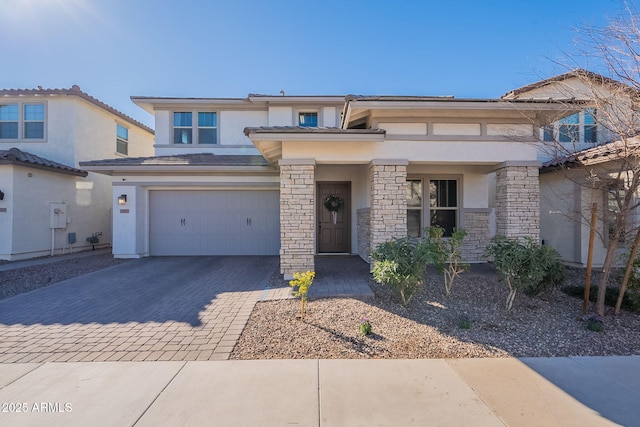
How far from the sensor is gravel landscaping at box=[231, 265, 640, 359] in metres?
3.56

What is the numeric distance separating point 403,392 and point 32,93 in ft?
51.7

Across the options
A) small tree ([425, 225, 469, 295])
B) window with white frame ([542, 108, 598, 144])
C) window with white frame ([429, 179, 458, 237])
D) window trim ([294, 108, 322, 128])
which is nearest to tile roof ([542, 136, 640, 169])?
window with white frame ([542, 108, 598, 144])

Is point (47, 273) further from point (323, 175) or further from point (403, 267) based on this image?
point (403, 267)

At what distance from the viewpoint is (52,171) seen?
10.6 m

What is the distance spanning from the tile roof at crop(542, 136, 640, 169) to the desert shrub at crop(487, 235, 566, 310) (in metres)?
1.55

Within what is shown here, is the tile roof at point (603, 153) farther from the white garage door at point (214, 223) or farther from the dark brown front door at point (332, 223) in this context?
the white garage door at point (214, 223)

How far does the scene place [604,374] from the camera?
121 inches

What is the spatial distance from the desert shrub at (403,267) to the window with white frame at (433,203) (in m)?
3.63

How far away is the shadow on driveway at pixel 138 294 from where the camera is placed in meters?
4.68

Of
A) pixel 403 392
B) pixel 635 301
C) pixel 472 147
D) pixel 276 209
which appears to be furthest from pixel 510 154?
pixel 276 209

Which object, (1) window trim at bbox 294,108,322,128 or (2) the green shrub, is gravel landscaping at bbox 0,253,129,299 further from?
(1) window trim at bbox 294,108,322,128

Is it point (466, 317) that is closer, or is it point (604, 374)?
point (604, 374)

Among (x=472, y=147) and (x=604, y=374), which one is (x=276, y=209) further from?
(x=604, y=374)

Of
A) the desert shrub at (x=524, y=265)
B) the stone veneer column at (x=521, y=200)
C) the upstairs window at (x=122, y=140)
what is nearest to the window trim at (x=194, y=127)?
the upstairs window at (x=122, y=140)
